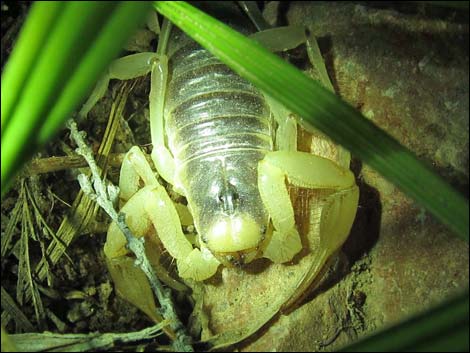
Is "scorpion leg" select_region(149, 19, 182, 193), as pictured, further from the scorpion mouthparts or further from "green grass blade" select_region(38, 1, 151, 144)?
"green grass blade" select_region(38, 1, 151, 144)

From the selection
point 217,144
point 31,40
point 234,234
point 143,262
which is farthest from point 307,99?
point 217,144

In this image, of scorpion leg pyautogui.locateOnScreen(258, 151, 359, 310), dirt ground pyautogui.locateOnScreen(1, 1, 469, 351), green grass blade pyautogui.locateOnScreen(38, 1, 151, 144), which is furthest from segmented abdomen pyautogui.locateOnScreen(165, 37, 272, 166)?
green grass blade pyautogui.locateOnScreen(38, 1, 151, 144)

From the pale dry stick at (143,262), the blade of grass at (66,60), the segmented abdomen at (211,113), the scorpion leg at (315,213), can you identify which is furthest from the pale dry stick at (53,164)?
the blade of grass at (66,60)

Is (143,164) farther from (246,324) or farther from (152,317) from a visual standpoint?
(246,324)

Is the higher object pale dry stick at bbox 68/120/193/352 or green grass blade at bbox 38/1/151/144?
green grass blade at bbox 38/1/151/144

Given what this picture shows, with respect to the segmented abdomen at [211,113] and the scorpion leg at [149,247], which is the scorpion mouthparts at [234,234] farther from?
the segmented abdomen at [211,113]

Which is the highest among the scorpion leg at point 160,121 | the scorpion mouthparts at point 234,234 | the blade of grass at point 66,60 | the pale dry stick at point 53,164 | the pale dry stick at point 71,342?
the blade of grass at point 66,60
